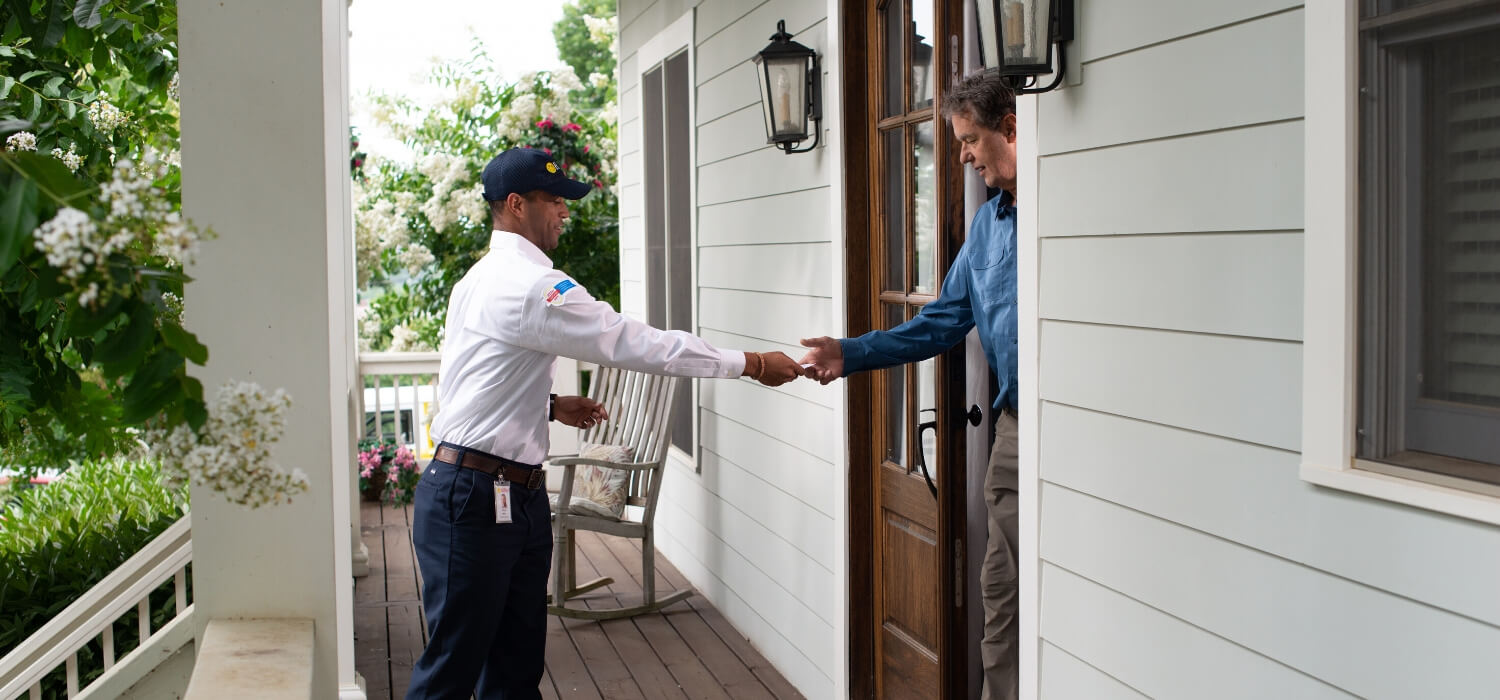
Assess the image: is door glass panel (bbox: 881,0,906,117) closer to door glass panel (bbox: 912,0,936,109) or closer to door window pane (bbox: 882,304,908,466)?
door glass panel (bbox: 912,0,936,109)

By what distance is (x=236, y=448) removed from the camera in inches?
43.8

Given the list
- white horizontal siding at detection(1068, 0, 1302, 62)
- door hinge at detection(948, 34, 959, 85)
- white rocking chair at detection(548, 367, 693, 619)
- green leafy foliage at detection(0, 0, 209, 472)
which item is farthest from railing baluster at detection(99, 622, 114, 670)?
white horizontal siding at detection(1068, 0, 1302, 62)

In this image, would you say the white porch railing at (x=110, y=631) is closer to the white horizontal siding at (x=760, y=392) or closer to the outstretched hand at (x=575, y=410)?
the outstretched hand at (x=575, y=410)

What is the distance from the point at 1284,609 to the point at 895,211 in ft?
6.23

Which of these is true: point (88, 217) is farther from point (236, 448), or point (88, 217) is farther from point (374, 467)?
point (374, 467)

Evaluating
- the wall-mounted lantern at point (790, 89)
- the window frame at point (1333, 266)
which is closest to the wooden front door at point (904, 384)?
the wall-mounted lantern at point (790, 89)

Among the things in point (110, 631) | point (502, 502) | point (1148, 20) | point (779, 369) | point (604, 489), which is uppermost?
point (1148, 20)

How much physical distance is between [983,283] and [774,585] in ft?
6.29

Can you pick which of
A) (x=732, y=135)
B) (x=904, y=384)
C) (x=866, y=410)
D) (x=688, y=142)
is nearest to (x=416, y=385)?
(x=688, y=142)

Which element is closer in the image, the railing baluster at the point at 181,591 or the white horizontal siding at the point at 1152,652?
the white horizontal siding at the point at 1152,652

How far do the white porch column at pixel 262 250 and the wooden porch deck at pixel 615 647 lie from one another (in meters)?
2.04

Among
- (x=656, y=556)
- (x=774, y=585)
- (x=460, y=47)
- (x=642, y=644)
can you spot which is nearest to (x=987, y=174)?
(x=774, y=585)

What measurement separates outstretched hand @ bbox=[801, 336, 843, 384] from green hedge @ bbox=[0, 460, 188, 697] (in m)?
2.11

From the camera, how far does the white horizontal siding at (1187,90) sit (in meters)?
1.71
